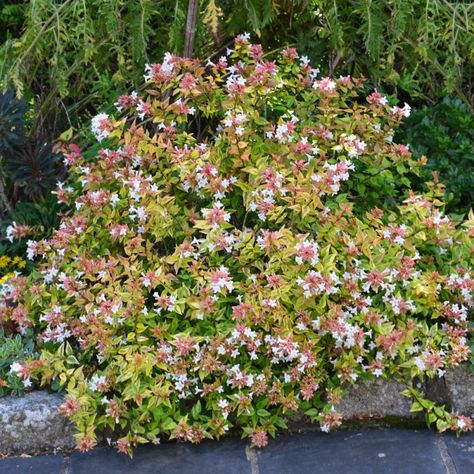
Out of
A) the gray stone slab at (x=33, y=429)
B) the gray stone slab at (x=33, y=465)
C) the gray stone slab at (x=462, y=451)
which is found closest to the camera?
the gray stone slab at (x=462, y=451)

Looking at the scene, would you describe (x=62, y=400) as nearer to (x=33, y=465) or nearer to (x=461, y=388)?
(x=33, y=465)

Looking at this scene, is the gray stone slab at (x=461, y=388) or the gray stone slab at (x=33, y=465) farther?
the gray stone slab at (x=461, y=388)

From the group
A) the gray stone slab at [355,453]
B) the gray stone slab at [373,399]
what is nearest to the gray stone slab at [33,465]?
the gray stone slab at [355,453]

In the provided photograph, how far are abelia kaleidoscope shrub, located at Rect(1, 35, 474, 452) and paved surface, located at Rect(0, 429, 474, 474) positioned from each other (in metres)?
0.07

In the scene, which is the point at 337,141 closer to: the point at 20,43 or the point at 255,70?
the point at 255,70

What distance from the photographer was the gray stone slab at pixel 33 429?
3.08m

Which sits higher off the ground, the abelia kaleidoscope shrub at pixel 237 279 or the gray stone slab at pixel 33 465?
the abelia kaleidoscope shrub at pixel 237 279

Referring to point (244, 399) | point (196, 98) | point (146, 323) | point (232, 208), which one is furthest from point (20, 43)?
point (244, 399)

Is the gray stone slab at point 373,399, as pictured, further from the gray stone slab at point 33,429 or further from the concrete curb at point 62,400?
the gray stone slab at point 33,429

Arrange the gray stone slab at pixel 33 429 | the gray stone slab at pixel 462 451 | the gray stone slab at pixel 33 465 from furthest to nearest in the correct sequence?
the gray stone slab at pixel 33 429, the gray stone slab at pixel 33 465, the gray stone slab at pixel 462 451

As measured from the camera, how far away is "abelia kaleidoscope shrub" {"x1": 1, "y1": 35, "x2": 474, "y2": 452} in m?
2.99

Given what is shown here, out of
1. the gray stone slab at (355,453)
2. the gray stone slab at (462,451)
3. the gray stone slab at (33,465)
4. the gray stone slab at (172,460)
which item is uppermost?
the gray stone slab at (462,451)

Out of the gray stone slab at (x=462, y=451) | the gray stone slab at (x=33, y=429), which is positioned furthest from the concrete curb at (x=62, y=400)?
the gray stone slab at (x=462, y=451)

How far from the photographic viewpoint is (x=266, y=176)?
315 centimetres
